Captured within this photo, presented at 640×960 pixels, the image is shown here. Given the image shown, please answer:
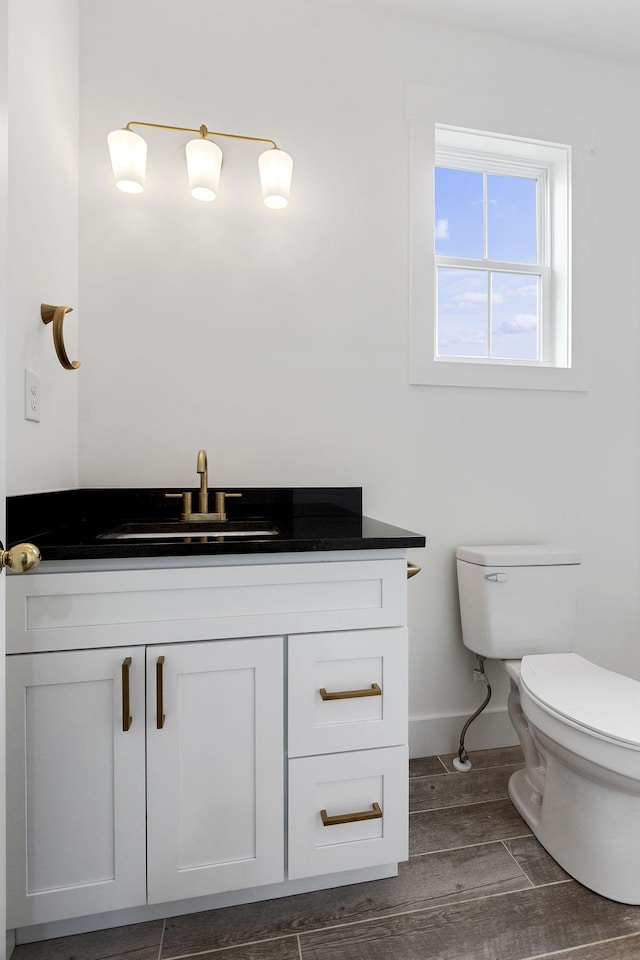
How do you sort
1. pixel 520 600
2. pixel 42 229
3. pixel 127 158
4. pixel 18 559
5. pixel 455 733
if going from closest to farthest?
pixel 18 559, pixel 42 229, pixel 127 158, pixel 520 600, pixel 455 733

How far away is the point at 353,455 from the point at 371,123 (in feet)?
3.74

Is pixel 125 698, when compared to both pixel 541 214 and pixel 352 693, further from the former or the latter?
pixel 541 214

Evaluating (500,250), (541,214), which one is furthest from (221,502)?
(541,214)

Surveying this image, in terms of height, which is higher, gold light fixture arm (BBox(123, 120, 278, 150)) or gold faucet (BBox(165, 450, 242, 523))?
gold light fixture arm (BBox(123, 120, 278, 150))

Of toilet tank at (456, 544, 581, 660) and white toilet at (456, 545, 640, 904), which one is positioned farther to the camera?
toilet tank at (456, 544, 581, 660)

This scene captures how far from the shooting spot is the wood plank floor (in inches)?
45.5

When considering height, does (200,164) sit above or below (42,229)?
above

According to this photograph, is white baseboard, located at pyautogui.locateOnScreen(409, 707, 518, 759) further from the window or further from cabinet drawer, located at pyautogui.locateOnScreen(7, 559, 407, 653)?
the window

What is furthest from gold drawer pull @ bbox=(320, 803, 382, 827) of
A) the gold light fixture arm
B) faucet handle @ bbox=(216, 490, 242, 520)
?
the gold light fixture arm

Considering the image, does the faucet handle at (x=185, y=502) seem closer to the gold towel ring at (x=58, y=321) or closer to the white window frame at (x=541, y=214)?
the gold towel ring at (x=58, y=321)

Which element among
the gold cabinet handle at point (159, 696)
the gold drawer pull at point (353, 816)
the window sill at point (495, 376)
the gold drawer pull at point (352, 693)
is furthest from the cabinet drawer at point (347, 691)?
the window sill at point (495, 376)

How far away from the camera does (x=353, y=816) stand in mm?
1240

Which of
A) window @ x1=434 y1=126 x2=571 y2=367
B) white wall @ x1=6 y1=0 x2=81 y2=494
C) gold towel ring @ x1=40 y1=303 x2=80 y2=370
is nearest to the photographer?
white wall @ x1=6 y1=0 x2=81 y2=494

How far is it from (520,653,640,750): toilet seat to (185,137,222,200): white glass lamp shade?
1688 millimetres
